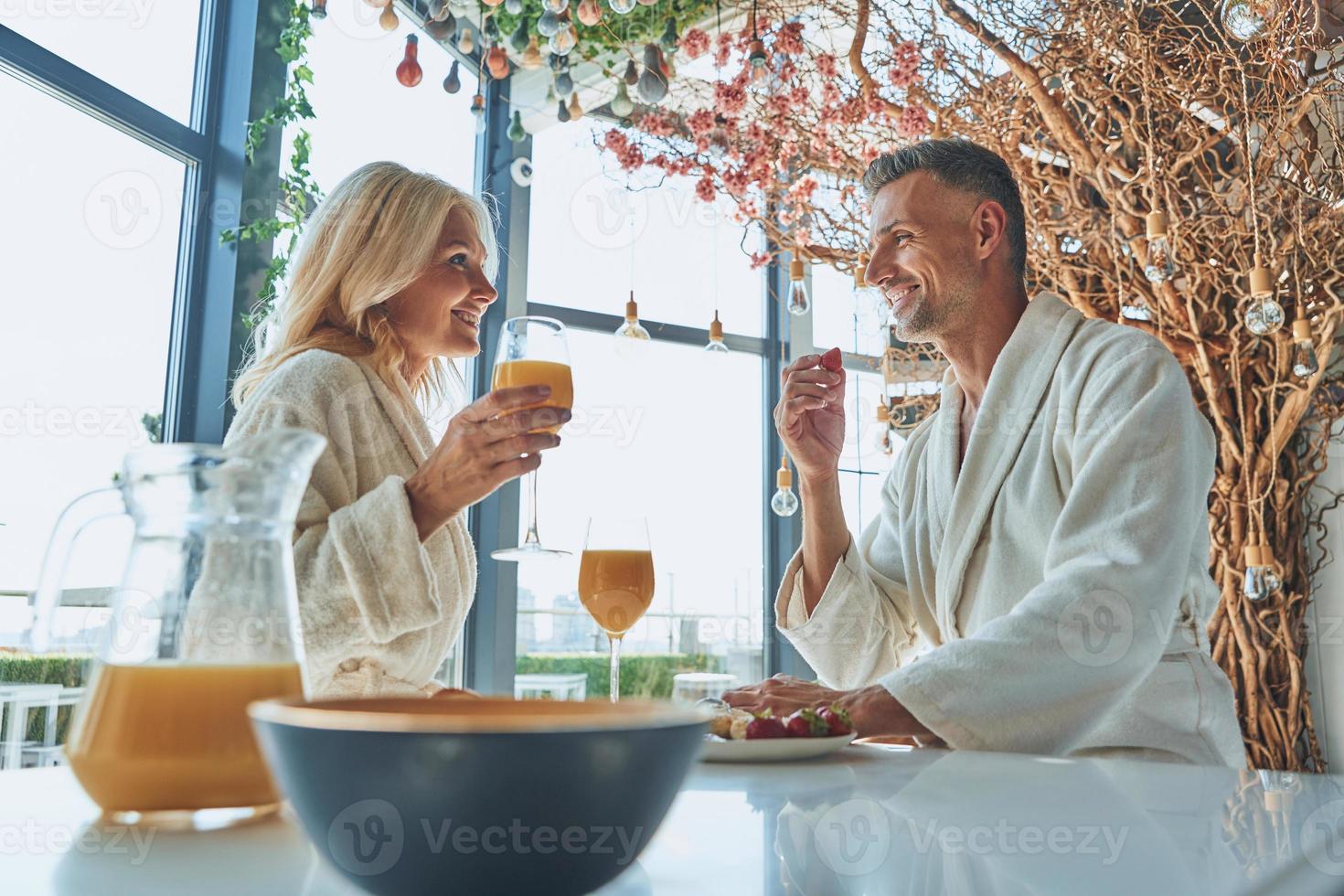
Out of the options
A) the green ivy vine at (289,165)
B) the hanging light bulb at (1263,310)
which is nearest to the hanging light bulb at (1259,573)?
the hanging light bulb at (1263,310)

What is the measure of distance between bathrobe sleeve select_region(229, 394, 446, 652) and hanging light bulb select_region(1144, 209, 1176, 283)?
2.23m

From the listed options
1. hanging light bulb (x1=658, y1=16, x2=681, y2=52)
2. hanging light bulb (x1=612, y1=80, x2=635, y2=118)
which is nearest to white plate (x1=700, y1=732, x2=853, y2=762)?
hanging light bulb (x1=612, y1=80, x2=635, y2=118)

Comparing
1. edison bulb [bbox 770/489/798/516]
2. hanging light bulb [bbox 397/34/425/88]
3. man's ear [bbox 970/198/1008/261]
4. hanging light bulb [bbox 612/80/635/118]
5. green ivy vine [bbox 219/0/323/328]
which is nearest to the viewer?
man's ear [bbox 970/198/1008/261]

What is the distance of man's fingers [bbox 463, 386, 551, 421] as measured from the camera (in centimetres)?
138

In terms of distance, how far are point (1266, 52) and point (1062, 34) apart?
1.84ft

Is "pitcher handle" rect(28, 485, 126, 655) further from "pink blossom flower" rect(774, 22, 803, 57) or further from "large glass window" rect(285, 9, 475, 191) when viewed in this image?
"large glass window" rect(285, 9, 475, 191)

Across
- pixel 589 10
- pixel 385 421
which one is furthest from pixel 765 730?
pixel 589 10

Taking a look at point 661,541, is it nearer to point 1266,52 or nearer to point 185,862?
point 1266,52

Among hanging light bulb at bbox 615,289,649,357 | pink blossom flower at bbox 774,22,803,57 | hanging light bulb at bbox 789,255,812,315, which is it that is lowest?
hanging light bulb at bbox 615,289,649,357

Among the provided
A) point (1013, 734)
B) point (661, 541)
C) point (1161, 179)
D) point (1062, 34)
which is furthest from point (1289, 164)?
point (661, 541)

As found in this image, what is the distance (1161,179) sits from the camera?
10.9 ft

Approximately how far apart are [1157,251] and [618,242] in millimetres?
2928

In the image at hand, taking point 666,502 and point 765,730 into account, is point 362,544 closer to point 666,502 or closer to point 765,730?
point 765,730

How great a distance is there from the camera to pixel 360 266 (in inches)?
74.0
